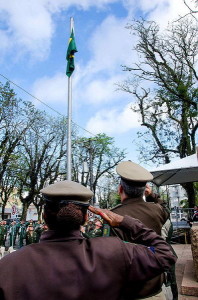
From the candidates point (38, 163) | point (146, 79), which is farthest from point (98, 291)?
point (38, 163)

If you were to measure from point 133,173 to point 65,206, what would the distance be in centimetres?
67

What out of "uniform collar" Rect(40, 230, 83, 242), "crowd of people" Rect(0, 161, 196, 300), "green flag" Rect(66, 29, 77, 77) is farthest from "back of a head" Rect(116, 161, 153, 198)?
"green flag" Rect(66, 29, 77, 77)

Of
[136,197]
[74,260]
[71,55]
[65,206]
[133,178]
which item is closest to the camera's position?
[74,260]

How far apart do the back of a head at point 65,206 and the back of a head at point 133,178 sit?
52 cm

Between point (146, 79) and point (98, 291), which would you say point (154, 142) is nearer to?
point (146, 79)

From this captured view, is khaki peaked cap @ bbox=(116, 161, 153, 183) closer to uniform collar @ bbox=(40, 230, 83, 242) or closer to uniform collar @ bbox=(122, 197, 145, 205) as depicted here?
→ uniform collar @ bbox=(122, 197, 145, 205)

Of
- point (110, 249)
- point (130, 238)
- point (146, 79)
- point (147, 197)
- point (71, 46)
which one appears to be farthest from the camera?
point (146, 79)

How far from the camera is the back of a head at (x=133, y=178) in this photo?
1.85m

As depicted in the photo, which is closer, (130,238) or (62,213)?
(62,213)

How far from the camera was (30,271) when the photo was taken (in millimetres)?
1143

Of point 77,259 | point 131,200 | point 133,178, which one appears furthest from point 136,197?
point 77,259

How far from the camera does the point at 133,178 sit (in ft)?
6.06

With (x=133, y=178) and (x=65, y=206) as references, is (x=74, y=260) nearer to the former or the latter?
(x=65, y=206)

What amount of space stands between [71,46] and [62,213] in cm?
951
